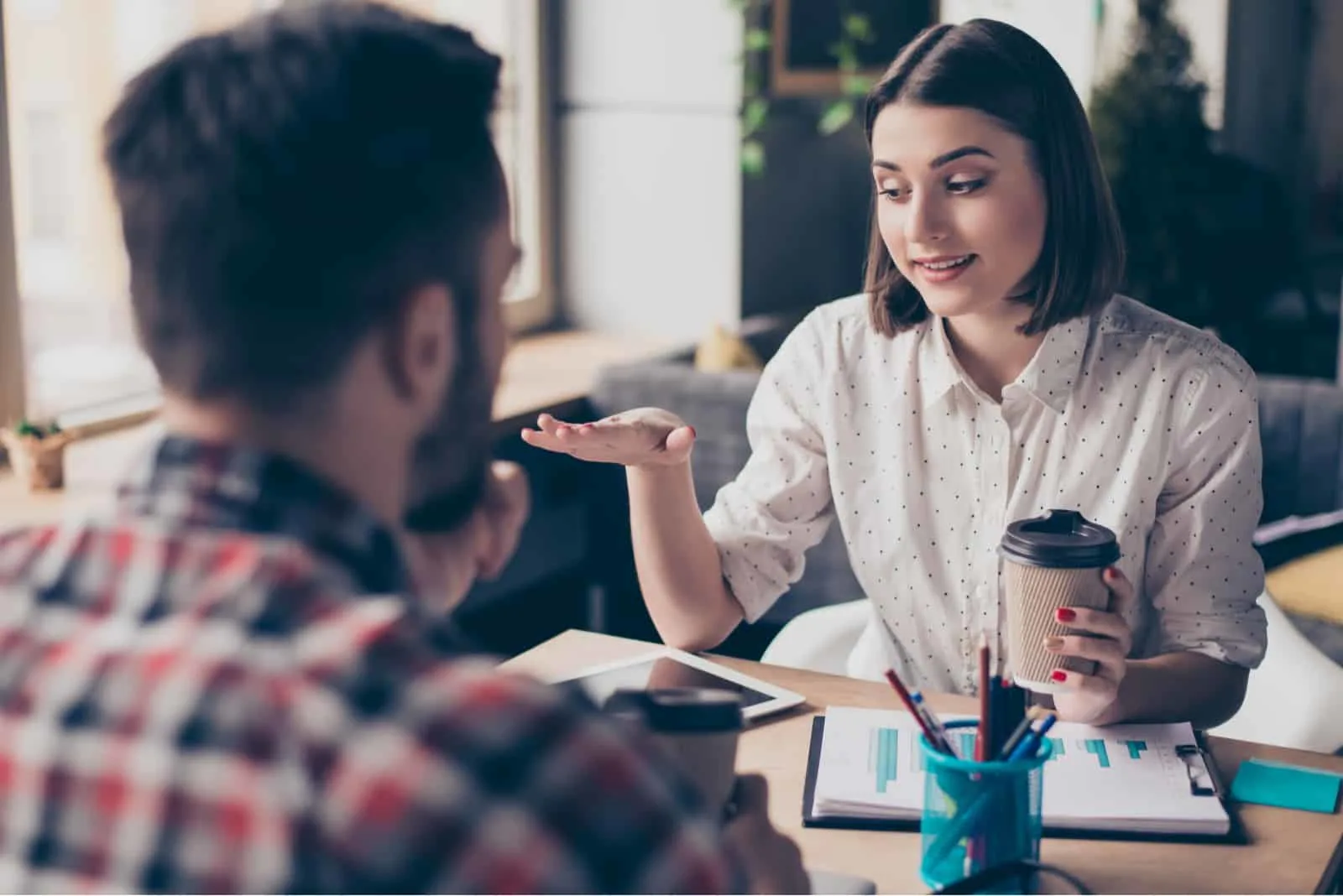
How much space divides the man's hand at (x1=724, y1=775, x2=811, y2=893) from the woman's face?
2.67 feet

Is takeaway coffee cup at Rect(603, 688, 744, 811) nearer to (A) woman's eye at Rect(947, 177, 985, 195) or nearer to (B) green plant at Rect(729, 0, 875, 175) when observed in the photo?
(A) woman's eye at Rect(947, 177, 985, 195)

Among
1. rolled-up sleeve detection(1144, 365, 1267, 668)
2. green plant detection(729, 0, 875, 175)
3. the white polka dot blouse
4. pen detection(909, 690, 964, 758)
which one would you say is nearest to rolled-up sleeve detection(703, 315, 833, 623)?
the white polka dot blouse

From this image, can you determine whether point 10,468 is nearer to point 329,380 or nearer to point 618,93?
point 618,93

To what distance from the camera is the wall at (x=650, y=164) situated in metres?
3.99

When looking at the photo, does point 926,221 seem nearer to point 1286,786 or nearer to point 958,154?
point 958,154

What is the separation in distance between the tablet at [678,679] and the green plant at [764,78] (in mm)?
2517

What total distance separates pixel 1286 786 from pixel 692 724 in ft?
2.05

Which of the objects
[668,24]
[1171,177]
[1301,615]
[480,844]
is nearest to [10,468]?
[668,24]

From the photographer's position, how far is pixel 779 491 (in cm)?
177

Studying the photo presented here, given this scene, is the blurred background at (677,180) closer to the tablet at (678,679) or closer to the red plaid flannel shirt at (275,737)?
the tablet at (678,679)

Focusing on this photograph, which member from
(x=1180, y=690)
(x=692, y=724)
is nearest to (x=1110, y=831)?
(x=1180, y=690)

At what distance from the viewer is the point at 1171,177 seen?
5.05 metres

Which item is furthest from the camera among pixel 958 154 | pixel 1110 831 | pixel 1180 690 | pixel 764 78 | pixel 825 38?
pixel 825 38

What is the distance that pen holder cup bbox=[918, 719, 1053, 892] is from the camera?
1.07 meters
